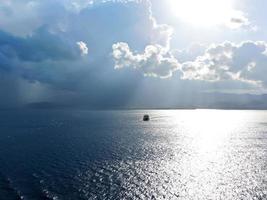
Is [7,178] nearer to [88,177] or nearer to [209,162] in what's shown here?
[88,177]

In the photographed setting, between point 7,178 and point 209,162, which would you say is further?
point 209,162

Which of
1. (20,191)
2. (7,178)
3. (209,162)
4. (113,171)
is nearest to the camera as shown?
(20,191)

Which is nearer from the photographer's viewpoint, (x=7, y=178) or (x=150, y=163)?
(x=7, y=178)

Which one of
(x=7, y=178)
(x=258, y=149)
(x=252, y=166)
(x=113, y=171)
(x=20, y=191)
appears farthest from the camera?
(x=258, y=149)

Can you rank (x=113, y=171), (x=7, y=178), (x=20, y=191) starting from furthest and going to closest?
(x=113, y=171)
(x=7, y=178)
(x=20, y=191)

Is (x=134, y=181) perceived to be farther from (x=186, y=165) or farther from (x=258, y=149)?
(x=258, y=149)

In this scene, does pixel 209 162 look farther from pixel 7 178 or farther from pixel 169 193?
pixel 7 178

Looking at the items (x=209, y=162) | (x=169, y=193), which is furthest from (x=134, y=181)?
(x=209, y=162)

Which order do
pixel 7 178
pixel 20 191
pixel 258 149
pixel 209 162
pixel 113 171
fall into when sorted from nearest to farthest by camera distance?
pixel 20 191
pixel 7 178
pixel 113 171
pixel 209 162
pixel 258 149
